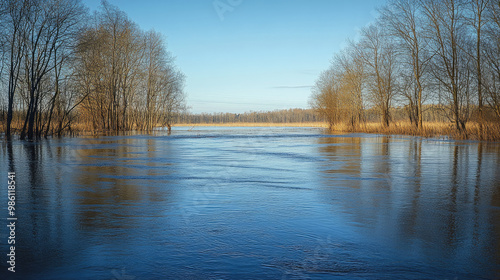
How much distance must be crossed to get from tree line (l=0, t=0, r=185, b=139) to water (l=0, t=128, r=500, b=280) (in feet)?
64.7

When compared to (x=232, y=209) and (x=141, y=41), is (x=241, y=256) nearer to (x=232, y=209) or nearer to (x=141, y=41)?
(x=232, y=209)

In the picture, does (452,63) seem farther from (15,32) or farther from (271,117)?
(271,117)

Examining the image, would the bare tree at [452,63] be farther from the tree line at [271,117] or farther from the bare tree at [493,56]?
the tree line at [271,117]

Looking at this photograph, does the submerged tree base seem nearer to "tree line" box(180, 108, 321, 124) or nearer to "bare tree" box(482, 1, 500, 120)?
"bare tree" box(482, 1, 500, 120)

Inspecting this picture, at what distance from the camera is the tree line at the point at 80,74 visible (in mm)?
24609

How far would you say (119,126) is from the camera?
43.3 m

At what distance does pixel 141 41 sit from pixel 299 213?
141 feet

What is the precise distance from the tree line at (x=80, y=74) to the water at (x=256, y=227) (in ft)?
64.7

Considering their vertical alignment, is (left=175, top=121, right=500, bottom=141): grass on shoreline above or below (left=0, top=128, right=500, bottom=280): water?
above

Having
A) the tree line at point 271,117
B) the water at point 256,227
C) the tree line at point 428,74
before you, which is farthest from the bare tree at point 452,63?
the tree line at point 271,117

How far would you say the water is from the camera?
3.29 meters

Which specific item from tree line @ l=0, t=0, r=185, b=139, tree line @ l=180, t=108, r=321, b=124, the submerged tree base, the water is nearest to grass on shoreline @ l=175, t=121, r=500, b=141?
the submerged tree base

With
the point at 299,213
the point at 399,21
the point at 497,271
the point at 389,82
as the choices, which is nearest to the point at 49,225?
the point at 299,213

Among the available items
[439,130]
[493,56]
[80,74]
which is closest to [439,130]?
[439,130]
